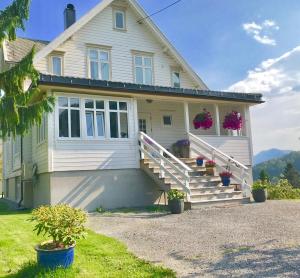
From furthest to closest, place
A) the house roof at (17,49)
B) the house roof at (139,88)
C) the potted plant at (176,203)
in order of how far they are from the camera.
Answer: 1. the house roof at (17,49)
2. the house roof at (139,88)
3. the potted plant at (176,203)

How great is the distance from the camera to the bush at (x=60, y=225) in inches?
218

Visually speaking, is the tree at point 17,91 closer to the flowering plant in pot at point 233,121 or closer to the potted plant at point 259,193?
the potted plant at point 259,193

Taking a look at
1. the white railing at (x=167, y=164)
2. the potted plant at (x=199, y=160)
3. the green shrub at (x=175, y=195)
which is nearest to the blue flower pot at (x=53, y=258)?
the green shrub at (x=175, y=195)

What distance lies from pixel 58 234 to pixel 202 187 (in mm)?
8748

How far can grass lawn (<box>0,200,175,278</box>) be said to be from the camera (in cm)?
541

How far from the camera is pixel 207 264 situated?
5.83 meters

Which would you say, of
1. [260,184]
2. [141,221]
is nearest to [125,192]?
[141,221]

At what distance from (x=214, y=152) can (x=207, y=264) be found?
10643 mm

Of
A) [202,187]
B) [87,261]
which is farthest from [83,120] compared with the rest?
[87,261]

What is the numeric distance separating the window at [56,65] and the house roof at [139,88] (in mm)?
3954

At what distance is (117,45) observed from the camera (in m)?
18.6

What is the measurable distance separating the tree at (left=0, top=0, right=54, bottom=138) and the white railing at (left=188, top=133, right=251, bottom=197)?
24.3 feet

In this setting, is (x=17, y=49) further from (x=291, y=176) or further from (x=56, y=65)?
(x=291, y=176)

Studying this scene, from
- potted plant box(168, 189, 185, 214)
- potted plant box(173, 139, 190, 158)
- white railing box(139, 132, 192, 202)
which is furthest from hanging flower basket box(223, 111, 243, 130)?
potted plant box(168, 189, 185, 214)
